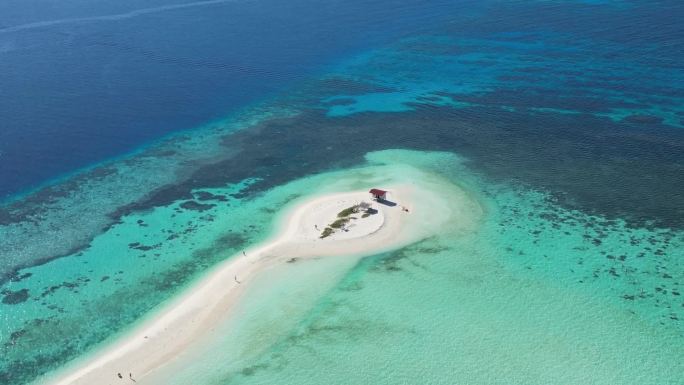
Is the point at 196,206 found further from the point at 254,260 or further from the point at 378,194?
the point at 378,194

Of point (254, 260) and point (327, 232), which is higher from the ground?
point (327, 232)

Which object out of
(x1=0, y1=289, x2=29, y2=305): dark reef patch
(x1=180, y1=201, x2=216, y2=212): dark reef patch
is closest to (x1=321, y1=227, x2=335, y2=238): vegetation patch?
(x1=180, y1=201, x2=216, y2=212): dark reef patch

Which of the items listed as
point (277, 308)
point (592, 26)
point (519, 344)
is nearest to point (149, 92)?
point (277, 308)

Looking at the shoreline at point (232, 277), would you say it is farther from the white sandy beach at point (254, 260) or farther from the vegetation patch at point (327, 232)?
the vegetation patch at point (327, 232)

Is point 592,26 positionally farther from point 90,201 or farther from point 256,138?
point 90,201

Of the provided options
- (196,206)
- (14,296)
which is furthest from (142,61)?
(14,296)

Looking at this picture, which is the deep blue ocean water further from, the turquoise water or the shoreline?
the turquoise water
